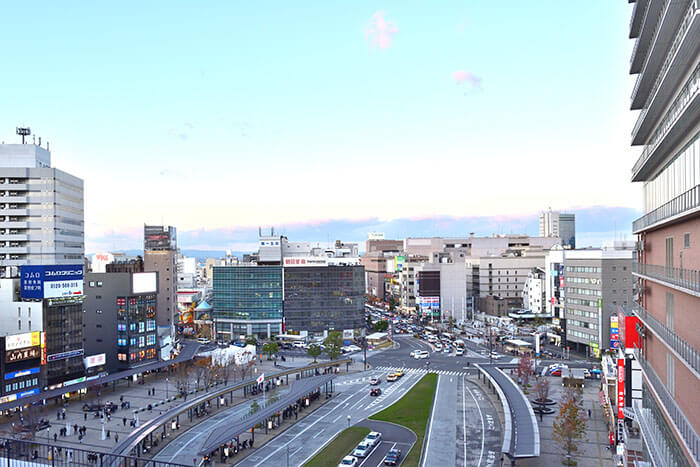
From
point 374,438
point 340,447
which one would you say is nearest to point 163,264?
point 340,447

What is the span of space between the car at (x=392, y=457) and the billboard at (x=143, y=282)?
44.6 meters

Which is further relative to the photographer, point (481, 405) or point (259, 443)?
point (481, 405)

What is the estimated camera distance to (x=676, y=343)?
17.0 meters

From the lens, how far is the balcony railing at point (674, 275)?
15.4 metres

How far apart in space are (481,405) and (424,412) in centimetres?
664

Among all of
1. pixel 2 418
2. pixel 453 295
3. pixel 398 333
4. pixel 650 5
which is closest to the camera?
pixel 650 5

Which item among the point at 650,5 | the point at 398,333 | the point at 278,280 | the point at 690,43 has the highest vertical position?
the point at 650,5

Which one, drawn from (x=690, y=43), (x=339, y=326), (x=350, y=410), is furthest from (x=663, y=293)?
(x=339, y=326)

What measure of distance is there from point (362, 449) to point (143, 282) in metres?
43.4

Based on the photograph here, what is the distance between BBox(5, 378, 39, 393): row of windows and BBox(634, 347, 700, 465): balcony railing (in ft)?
167

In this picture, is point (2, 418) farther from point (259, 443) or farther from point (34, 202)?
point (34, 202)

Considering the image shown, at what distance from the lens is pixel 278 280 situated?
102625 mm

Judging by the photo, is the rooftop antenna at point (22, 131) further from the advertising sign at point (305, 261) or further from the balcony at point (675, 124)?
the balcony at point (675, 124)

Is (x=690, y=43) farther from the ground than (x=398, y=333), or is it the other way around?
(x=690, y=43)
